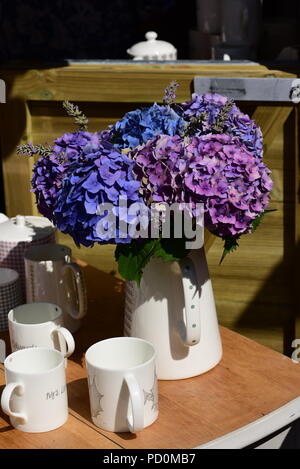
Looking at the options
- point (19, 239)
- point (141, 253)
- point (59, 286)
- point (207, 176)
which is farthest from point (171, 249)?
point (19, 239)

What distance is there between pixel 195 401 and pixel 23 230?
592mm

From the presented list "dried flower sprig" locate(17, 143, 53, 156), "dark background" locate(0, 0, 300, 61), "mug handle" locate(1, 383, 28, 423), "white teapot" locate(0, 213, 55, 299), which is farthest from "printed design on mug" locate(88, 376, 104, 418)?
"dark background" locate(0, 0, 300, 61)

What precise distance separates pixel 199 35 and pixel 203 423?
1677mm

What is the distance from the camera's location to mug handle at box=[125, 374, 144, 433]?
111cm

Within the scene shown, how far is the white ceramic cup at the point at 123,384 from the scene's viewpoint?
113 centimetres

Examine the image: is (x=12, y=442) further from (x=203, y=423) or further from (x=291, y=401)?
(x=291, y=401)

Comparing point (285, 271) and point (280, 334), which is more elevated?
point (285, 271)

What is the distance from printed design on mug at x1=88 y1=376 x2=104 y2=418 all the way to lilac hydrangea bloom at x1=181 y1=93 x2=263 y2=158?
44cm

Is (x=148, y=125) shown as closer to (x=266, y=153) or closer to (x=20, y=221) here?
(x=20, y=221)

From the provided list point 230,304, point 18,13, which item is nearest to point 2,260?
point 230,304

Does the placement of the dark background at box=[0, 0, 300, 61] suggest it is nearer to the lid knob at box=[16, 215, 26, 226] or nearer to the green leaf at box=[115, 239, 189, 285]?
the lid knob at box=[16, 215, 26, 226]

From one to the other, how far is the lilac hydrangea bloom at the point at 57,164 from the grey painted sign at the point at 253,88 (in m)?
0.78

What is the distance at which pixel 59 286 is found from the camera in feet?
4.95

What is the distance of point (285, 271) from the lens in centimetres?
213
